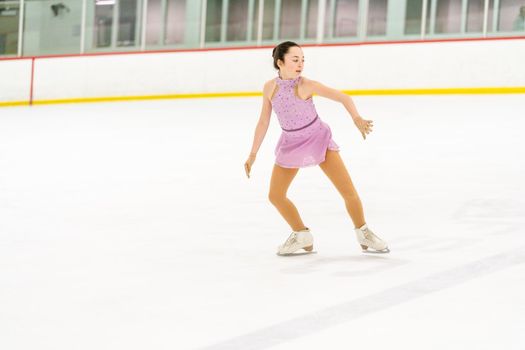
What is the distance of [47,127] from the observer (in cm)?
1089

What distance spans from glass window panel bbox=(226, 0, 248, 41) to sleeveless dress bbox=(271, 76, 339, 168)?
12.6 metres

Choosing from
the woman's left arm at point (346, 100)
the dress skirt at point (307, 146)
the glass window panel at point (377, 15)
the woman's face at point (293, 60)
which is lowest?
the dress skirt at point (307, 146)

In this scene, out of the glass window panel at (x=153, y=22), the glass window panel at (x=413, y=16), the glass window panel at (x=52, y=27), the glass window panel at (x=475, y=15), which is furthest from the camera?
the glass window panel at (x=153, y=22)

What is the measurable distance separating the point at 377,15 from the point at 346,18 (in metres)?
0.54

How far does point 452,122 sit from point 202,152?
2697 millimetres

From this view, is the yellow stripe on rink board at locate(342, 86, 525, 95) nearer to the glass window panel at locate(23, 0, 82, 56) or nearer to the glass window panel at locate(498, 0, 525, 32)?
the glass window panel at locate(498, 0, 525, 32)

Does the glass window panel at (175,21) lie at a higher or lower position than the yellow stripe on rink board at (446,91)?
higher

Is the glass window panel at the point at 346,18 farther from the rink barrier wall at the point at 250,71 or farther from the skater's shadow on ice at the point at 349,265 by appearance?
the skater's shadow on ice at the point at 349,265

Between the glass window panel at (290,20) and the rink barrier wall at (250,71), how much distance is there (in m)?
2.78

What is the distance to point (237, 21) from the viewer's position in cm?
1650

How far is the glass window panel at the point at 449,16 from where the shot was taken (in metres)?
15.8

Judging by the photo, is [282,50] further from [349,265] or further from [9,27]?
[9,27]

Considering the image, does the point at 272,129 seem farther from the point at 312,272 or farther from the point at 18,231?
the point at 312,272

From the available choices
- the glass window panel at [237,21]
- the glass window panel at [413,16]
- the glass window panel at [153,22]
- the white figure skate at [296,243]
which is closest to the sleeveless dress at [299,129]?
the white figure skate at [296,243]
